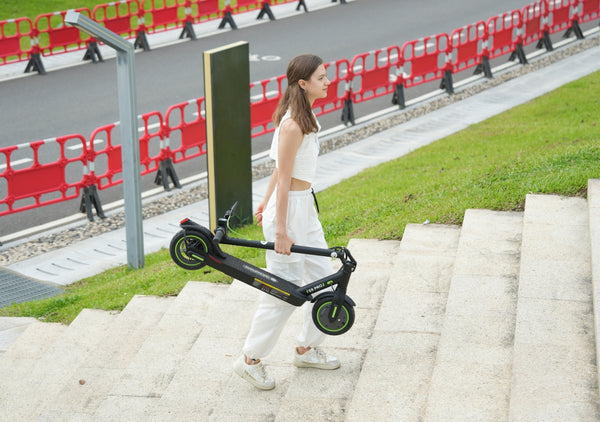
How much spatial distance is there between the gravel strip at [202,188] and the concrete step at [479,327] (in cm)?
541

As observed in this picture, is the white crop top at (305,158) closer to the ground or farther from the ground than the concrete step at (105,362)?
farther from the ground

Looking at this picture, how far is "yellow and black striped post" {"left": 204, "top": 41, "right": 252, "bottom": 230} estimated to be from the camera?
8.91 meters

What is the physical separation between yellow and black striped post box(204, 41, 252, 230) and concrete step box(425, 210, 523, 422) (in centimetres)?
325

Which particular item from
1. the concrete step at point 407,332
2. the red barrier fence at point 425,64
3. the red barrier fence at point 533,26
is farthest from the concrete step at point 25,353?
the red barrier fence at point 533,26

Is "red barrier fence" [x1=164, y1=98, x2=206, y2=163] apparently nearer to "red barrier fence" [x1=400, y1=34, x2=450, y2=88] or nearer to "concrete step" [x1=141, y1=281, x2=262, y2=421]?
"red barrier fence" [x1=400, y1=34, x2=450, y2=88]

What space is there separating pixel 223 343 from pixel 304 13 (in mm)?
18704

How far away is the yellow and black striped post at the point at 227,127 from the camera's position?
29.2 ft

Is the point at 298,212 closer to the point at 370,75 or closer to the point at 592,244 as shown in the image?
the point at 592,244

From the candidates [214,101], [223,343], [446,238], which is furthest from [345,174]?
[223,343]

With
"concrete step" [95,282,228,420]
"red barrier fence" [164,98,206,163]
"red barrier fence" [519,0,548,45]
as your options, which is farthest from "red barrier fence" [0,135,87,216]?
"red barrier fence" [519,0,548,45]

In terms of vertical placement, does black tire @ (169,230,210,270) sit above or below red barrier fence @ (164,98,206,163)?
above

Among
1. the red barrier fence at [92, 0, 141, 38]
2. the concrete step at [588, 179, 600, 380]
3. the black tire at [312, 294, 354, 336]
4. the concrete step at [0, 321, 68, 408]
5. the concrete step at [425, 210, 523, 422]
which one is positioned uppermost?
the red barrier fence at [92, 0, 141, 38]

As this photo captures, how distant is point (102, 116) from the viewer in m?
15.0

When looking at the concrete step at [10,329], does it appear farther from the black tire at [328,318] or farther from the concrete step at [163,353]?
the black tire at [328,318]
